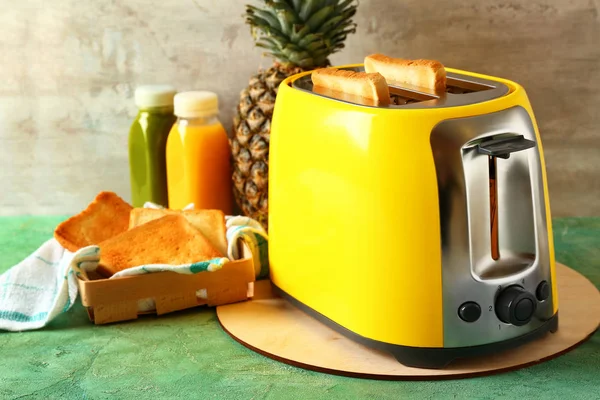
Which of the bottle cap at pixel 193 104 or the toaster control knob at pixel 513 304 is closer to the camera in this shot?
the toaster control knob at pixel 513 304

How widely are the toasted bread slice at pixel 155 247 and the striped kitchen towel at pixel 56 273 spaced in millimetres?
32

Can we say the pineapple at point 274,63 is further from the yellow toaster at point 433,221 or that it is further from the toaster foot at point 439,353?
the toaster foot at point 439,353

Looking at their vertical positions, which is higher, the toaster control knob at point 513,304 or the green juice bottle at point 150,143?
the green juice bottle at point 150,143

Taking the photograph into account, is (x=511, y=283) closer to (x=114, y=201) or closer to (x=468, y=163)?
(x=468, y=163)

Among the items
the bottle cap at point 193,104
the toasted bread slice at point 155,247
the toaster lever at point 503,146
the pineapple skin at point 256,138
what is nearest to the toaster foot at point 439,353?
the toaster lever at point 503,146

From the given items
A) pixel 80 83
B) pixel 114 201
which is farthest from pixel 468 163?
pixel 80 83

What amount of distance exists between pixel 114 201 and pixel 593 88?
88 cm

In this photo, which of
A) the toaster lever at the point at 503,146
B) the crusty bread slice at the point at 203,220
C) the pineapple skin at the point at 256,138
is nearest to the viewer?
the toaster lever at the point at 503,146

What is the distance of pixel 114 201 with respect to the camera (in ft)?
4.37

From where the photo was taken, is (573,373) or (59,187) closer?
(573,373)

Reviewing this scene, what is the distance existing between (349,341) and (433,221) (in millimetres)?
220

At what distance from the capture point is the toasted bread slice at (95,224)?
A: 4.17ft

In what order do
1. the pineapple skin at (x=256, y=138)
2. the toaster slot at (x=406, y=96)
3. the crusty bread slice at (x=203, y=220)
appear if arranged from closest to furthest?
the toaster slot at (x=406, y=96)
the crusty bread slice at (x=203, y=220)
the pineapple skin at (x=256, y=138)

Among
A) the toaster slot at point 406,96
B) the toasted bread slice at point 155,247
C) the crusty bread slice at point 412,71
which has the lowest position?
the toasted bread slice at point 155,247
